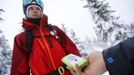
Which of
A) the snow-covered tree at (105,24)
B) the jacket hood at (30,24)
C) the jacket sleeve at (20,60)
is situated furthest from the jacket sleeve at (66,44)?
the snow-covered tree at (105,24)

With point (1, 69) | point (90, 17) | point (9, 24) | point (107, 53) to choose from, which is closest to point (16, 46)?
point (107, 53)

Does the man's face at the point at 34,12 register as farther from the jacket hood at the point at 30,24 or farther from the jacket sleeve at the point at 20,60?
the jacket sleeve at the point at 20,60

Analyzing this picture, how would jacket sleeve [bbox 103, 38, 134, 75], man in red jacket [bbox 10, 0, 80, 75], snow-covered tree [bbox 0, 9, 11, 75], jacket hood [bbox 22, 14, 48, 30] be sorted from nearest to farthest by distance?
jacket sleeve [bbox 103, 38, 134, 75]
man in red jacket [bbox 10, 0, 80, 75]
jacket hood [bbox 22, 14, 48, 30]
snow-covered tree [bbox 0, 9, 11, 75]

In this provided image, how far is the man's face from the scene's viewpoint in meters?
2.08

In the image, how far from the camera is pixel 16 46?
1926mm

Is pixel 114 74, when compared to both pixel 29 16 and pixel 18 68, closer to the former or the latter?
pixel 18 68

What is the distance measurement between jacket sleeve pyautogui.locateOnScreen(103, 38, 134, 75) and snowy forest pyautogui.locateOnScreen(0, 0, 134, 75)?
124 inches

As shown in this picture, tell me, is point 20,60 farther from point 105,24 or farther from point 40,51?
point 105,24

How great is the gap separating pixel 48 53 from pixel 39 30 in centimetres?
22

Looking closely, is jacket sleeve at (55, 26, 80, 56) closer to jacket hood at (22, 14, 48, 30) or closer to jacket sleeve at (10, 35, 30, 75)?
jacket hood at (22, 14, 48, 30)

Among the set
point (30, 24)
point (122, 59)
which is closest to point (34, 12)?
point (30, 24)

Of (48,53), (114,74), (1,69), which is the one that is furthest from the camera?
(1,69)

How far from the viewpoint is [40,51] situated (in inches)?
73.9

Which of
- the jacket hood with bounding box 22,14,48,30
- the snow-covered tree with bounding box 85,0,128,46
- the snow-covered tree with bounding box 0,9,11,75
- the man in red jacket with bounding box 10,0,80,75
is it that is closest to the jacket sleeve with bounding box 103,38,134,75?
the man in red jacket with bounding box 10,0,80,75
